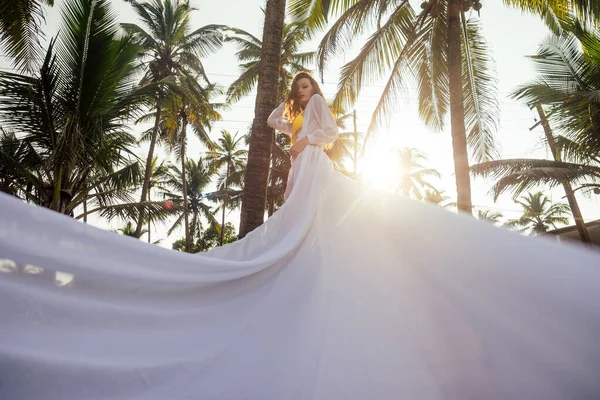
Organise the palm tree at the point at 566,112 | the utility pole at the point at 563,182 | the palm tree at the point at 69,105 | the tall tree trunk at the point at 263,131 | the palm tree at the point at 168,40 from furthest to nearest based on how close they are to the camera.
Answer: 1. the palm tree at the point at 168,40
2. the utility pole at the point at 563,182
3. the palm tree at the point at 566,112
4. the palm tree at the point at 69,105
5. the tall tree trunk at the point at 263,131

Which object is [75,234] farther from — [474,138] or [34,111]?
[474,138]

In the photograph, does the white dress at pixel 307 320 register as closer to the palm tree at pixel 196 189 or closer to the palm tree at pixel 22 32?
the palm tree at pixel 22 32

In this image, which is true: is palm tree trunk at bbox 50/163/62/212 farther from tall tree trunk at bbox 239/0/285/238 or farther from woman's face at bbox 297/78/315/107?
woman's face at bbox 297/78/315/107

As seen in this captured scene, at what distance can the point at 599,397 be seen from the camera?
3.58 ft

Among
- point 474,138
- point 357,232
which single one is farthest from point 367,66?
point 357,232

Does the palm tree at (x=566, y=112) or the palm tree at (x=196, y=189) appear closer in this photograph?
the palm tree at (x=566, y=112)

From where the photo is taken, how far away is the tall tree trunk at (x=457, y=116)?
6.43 metres

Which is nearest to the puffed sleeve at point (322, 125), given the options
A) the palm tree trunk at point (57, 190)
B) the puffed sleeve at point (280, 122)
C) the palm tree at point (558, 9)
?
the puffed sleeve at point (280, 122)

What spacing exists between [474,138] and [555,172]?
136 inches

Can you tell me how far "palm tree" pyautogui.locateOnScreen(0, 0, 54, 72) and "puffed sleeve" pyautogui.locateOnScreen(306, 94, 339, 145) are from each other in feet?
21.3

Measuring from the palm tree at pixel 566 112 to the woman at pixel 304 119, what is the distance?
8.04 meters

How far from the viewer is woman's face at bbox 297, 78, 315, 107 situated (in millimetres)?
3340

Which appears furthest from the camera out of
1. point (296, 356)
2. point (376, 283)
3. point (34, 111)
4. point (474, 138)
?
point (474, 138)

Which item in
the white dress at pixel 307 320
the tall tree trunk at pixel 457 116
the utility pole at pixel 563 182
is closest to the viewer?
the white dress at pixel 307 320
